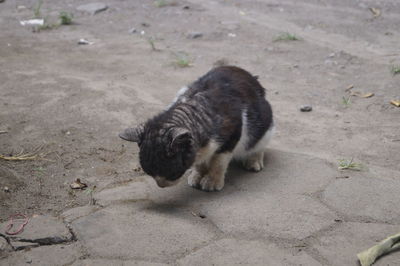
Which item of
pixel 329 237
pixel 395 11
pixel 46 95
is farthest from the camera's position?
pixel 395 11

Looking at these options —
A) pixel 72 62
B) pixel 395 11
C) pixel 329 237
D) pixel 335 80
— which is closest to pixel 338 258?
pixel 329 237

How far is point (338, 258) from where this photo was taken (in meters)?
2.90

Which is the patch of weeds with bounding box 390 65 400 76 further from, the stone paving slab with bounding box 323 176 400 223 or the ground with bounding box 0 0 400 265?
the stone paving slab with bounding box 323 176 400 223

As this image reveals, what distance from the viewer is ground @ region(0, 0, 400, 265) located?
3.09 meters

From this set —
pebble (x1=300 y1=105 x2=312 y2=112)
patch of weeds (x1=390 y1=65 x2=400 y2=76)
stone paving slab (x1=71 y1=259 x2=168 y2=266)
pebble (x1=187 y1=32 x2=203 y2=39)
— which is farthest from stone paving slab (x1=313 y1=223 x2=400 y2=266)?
pebble (x1=187 y1=32 x2=203 y2=39)

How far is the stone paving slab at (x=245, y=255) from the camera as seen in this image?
2.88m

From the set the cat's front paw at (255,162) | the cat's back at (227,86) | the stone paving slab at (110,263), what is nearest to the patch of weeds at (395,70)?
the cat's back at (227,86)

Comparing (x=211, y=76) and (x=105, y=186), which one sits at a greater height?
(x=211, y=76)

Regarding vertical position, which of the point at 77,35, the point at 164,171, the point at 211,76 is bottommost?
the point at 77,35

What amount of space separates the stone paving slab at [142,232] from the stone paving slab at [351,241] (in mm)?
656

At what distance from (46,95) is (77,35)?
2.79m

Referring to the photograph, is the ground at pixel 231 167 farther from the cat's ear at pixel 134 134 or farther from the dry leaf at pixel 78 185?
the cat's ear at pixel 134 134

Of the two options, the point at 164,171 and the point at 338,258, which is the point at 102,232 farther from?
the point at 338,258

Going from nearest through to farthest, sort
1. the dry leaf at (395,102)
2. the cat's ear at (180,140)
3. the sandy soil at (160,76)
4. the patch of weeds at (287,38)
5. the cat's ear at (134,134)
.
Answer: the cat's ear at (180,140), the cat's ear at (134,134), the sandy soil at (160,76), the dry leaf at (395,102), the patch of weeds at (287,38)
